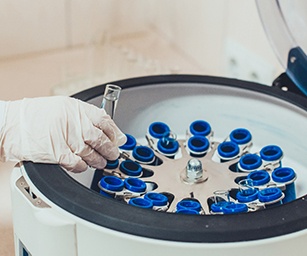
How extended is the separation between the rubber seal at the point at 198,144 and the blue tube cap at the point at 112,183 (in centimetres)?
14

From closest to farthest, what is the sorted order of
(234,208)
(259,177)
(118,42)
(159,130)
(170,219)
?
(170,219)
(234,208)
(259,177)
(159,130)
(118,42)

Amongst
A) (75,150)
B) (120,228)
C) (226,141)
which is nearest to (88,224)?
(120,228)

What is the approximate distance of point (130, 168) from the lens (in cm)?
91

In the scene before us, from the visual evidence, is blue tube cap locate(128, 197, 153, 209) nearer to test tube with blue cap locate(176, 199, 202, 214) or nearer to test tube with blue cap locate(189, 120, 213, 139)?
test tube with blue cap locate(176, 199, 202, 214)

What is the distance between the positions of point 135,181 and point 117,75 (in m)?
0.66

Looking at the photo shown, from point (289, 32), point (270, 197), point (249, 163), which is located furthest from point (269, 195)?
point (289, 32)

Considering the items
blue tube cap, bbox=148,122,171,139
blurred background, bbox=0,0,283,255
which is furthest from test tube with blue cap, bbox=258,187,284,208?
blurred background, bbox=0,0,283,255

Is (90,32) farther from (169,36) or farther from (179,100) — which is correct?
(179,100)

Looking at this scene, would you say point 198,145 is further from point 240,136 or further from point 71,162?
point 71,162

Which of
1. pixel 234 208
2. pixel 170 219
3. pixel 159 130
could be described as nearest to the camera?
pixel 170 219

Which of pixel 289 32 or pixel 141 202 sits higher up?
pixel 289 32

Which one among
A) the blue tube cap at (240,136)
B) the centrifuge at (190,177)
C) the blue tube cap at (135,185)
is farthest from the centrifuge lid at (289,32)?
the blue tube cap at (135,185)

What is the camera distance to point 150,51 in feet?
5.21

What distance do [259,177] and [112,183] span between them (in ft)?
0.69
